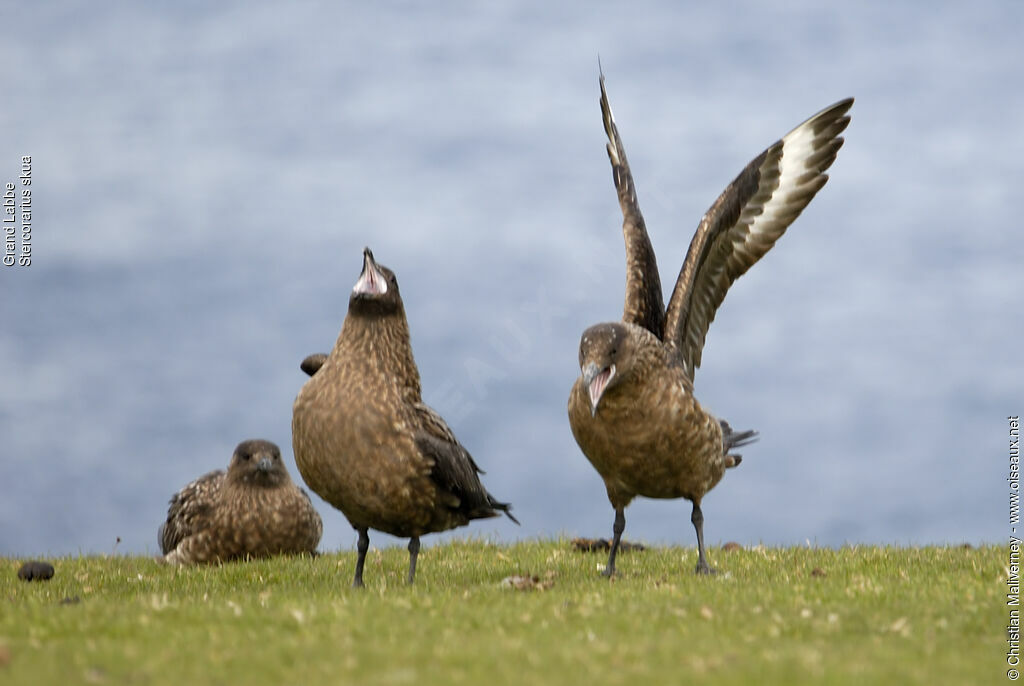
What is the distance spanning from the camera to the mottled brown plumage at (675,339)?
909cm

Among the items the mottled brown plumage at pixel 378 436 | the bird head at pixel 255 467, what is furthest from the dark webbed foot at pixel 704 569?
the bird head at pixel 255 467

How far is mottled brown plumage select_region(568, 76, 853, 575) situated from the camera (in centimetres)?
909

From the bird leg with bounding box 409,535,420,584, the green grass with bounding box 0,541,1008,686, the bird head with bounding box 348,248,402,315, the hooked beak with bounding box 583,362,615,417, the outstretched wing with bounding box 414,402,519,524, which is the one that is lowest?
the green grass with bounding box 0,541,1008,686

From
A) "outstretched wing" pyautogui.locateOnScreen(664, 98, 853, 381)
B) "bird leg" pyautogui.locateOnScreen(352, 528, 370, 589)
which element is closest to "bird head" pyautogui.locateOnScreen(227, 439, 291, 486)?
"bird leg" pyautogui.locateOnScreen(352, 528, 370, 589)

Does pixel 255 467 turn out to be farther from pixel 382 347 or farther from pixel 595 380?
pixel 595 380

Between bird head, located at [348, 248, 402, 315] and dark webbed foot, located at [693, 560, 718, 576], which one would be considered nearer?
bird head, located at [348, 248, 402, 315]

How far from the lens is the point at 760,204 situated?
11.1 m

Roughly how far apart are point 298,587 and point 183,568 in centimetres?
267

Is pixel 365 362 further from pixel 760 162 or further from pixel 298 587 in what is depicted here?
pixel 760 162

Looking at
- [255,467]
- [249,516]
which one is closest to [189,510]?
[249,516]

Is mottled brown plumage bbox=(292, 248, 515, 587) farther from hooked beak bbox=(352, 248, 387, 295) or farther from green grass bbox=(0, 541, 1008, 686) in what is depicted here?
green grass bbox=(0, 541, 1008, 686)

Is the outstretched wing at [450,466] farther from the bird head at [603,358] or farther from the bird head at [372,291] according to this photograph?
the bird head at [603,358]

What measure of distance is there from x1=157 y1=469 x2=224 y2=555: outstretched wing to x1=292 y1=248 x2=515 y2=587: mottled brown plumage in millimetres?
3621

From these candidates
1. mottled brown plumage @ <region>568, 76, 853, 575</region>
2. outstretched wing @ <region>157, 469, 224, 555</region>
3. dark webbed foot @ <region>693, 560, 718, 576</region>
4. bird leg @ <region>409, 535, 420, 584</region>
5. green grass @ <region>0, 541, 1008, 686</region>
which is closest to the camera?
green grass @ <region>0, 541, 1008, 686</region>
